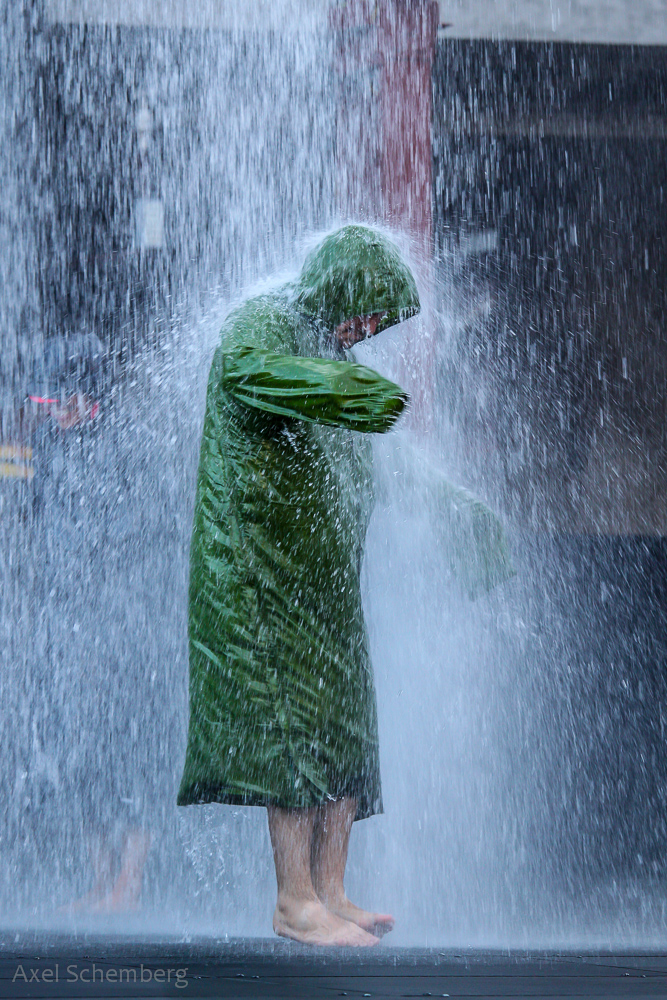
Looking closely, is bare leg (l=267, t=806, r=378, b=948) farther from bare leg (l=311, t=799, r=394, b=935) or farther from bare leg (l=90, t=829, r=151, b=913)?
bare leg (l=90, t=829, r=151, b=913)

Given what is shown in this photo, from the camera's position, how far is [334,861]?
2227 mm

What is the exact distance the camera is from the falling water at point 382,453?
3.13 meters

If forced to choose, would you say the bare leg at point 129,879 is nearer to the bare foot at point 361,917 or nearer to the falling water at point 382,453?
the falling water at point 382,453

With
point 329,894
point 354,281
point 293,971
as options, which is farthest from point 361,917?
point 354,281

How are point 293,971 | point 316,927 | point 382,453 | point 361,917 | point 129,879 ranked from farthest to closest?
point 129,879 < point 382,453 < point 361,917 < point 316,927 < point 293,971

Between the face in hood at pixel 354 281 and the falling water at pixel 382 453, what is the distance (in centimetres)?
39

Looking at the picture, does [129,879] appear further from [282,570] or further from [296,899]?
[282,570]

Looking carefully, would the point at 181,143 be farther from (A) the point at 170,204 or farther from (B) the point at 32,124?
(B) the point at 32,124

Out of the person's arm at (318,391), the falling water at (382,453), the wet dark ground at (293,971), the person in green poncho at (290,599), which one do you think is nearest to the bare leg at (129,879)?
the falling water at (382,453)

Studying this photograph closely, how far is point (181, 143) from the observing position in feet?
17.1

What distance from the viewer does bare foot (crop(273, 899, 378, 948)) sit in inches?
80.9

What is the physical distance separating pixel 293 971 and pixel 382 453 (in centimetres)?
110

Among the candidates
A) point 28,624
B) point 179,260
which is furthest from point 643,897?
point 179,260

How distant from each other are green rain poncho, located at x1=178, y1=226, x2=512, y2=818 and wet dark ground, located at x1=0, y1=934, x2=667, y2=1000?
0.28 m
